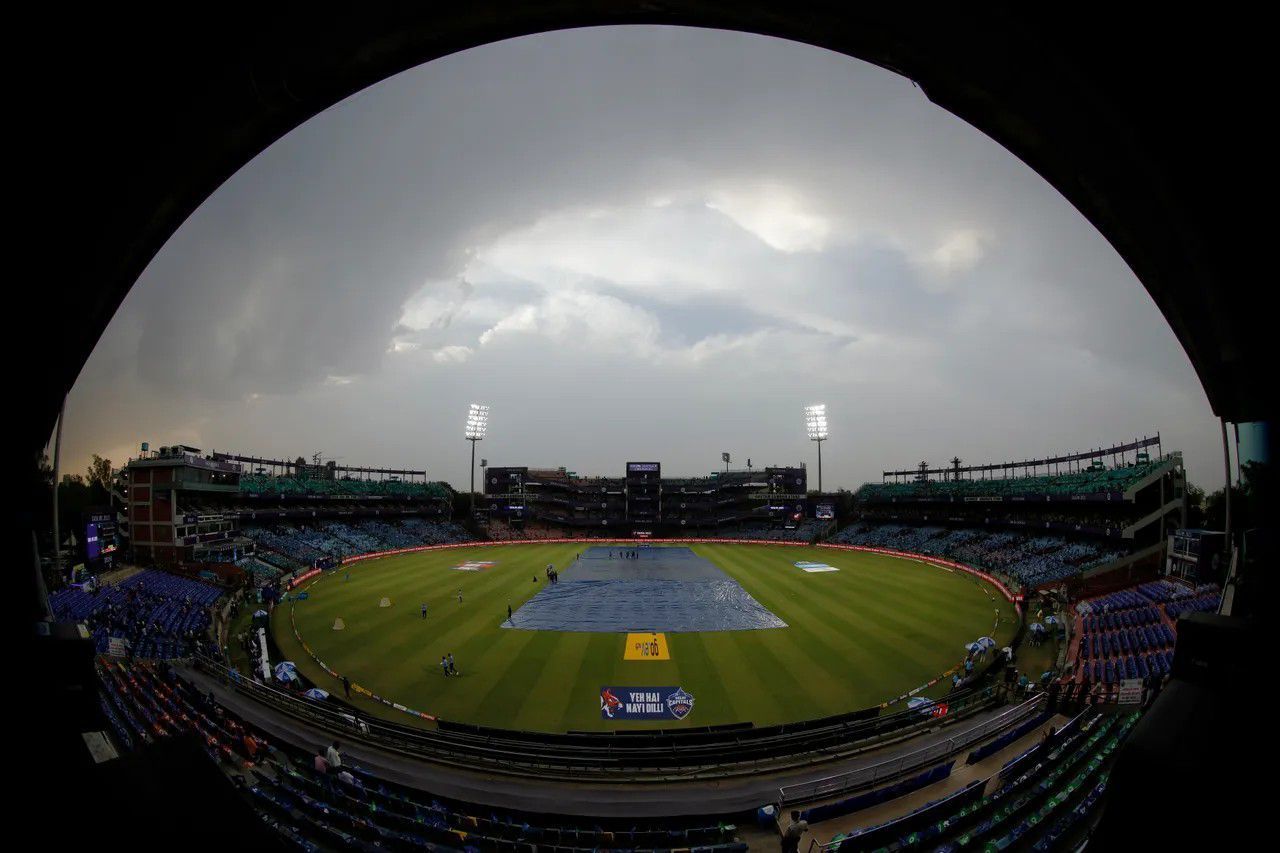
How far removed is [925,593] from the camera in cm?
3403

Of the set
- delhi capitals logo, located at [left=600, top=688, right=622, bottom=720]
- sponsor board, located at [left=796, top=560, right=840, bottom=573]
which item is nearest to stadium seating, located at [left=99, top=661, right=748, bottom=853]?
delhi capitals logo, located at [left=600, top=688, right=622, bottom=720]

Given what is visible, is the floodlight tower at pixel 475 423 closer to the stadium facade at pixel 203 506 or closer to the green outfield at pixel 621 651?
the stadium facade at pixel 203 506

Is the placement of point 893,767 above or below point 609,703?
above

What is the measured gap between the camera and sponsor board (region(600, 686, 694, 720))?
1655 cm

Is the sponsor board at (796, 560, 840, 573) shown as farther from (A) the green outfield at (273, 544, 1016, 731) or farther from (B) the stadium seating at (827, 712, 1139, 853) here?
(B) the stadium seating at (827, 712, 1139, 853)

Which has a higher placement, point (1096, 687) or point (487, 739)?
point (1096, 687)

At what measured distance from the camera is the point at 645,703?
1727cm

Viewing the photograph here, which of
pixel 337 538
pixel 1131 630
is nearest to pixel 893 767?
pixel 1131 630

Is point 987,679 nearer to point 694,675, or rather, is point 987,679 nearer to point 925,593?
point 694,675

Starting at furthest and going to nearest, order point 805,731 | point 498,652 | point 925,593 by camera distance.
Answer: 1. point 925,593
2. point 498,652
3. point 805,731

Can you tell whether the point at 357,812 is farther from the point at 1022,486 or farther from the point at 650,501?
the point at 650,501

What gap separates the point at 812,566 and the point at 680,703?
33.7m

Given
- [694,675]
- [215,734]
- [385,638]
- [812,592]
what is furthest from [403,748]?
[812,592]

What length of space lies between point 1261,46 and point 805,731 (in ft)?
55.2
